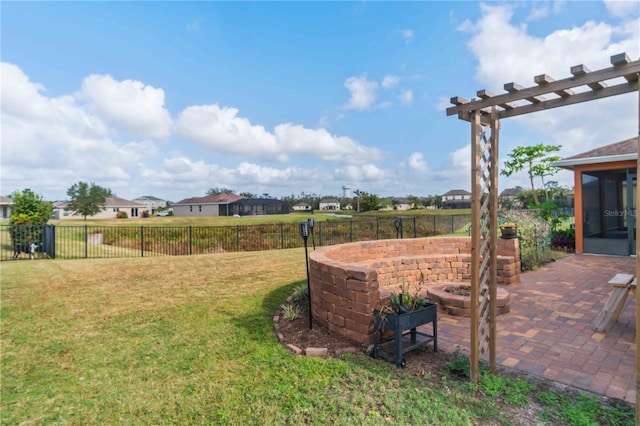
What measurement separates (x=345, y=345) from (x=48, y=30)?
9.50 m

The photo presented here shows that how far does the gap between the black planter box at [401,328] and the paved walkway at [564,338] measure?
380 mm

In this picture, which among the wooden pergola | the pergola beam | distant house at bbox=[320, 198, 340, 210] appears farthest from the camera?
distant house at bbox=[320, 198, 340, 210]

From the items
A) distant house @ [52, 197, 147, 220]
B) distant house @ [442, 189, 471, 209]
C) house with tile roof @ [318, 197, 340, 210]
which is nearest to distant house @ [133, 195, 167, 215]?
distant house @ [52, 197, 147, 220]

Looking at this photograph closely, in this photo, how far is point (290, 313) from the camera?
4.43 meters

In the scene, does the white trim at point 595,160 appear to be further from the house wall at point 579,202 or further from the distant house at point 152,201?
the distant house at point 152,201

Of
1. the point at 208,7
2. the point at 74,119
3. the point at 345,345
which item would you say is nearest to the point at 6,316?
the point at 345,345

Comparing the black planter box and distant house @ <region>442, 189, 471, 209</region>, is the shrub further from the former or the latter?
distant house @ <region>442, 189, 471, 209</region>

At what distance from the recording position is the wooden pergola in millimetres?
2201

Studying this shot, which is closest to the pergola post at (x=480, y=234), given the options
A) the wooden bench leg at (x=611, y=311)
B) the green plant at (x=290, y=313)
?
the wooden bench leg at (x=611, y=311)

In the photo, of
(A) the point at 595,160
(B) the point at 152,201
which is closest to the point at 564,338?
(A) the point at 595,160

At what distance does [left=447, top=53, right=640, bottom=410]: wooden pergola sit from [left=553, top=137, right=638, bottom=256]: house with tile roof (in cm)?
866

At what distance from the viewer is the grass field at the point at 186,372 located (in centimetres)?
239

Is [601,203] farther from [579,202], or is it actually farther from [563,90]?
[563,90]

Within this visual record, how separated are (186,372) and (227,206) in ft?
150
